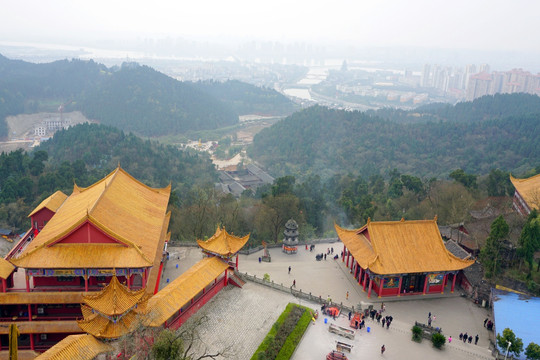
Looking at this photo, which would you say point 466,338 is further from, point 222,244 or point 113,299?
point 113,299

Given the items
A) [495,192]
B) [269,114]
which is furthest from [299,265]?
[269,114]

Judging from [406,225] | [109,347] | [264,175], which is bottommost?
[264,175]

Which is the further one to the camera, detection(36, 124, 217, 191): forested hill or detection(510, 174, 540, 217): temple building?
detection(36, 124, 217, 191): forested hill

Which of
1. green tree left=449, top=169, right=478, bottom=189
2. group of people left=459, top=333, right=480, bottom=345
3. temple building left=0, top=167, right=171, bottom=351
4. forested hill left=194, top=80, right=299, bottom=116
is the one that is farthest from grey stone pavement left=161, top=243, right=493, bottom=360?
forested hill left=194, top=80, right=299, bottom=116

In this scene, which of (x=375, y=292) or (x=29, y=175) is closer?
(x=375, y=292)

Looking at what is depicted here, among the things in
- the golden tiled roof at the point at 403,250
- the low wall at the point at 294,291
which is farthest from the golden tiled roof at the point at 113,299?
the golden tiled roof at the point at 403,250

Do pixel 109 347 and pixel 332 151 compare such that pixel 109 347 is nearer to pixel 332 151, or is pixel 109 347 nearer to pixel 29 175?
pixel 29 175

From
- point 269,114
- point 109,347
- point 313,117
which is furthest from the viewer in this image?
point 269,114

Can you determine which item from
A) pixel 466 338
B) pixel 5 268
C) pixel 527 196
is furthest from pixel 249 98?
pixel 466 338

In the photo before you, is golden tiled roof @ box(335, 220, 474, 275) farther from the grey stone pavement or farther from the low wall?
the low wall
